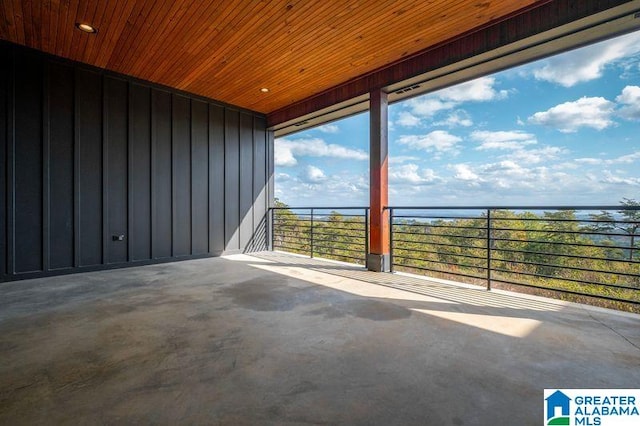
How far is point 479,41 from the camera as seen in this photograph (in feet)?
10.4

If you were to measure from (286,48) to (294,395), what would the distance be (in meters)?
3.71

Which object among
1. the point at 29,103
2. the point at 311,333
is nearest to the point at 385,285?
the point at 311,333

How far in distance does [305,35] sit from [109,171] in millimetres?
3451

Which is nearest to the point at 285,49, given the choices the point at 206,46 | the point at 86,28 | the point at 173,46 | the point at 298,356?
the point at 206,46

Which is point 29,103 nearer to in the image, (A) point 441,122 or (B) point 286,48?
(B) point 286,48

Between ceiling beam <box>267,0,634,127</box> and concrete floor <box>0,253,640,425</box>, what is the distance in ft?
8.85

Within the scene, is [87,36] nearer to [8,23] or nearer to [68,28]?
[68,28]

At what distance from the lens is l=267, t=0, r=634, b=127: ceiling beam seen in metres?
2.61

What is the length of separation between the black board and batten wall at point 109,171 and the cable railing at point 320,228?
86 centimetres

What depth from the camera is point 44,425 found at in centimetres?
110

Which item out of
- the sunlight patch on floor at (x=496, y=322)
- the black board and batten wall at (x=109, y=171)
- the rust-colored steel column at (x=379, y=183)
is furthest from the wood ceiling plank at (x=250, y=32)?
the sunlight patch on floor at (x=496, y=322)

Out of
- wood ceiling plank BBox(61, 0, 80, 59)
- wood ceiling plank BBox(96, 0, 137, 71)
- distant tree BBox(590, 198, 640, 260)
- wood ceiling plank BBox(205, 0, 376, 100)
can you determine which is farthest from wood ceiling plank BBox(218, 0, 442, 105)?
distant tree BBox(590, 198, 640, 260)

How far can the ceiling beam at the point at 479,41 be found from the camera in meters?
2.61

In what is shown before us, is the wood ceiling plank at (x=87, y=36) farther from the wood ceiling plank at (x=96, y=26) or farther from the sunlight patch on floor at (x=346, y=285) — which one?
the sunlight patch on floor at (x=346, y=285)
